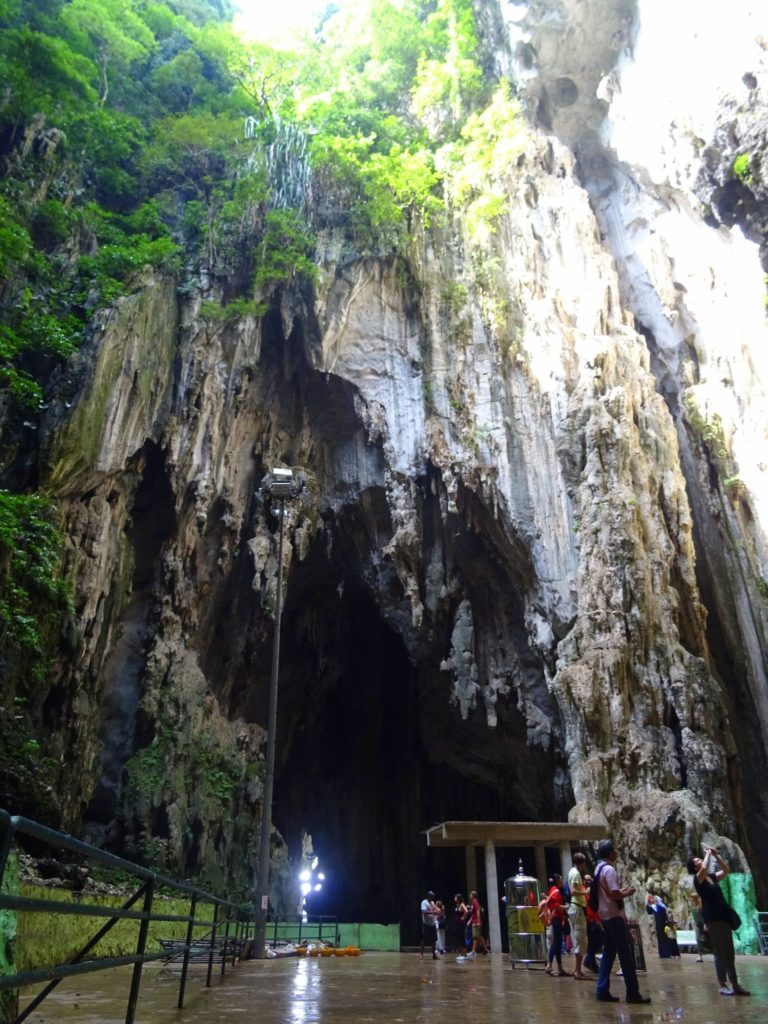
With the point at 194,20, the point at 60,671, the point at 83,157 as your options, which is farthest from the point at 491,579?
the point at 194,20

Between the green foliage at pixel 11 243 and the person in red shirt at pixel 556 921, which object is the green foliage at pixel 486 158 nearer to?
the green foliage at pixel 11 243

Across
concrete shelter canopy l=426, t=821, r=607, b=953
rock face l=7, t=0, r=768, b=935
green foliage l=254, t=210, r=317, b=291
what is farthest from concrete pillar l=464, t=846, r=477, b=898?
green foliage l=254, t=210, r=317, b=291

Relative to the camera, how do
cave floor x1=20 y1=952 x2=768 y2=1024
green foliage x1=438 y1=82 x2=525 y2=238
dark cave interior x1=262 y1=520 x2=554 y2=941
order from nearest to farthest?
cave floor x1=20 y1=952 x2=768 y2=1024 < green foliage x1=438 y1=82 x2=525 y2=238 < dark cave interior x1=262 y1=520 x2=554 y2=941

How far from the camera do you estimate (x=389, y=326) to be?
22516 millimetres

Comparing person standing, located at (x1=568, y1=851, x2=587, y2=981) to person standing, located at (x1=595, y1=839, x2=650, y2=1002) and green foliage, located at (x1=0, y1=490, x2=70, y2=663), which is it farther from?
green foliage, located at (x1=0, y1=490, x2=70, y2=663)

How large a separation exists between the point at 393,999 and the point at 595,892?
1698 mm

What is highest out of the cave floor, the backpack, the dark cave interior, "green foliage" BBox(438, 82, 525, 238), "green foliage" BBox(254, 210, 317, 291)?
"green foliage" BBox(438, 82, 525, 238)

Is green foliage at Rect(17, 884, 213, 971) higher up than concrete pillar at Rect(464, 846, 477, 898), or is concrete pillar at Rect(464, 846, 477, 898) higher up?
concrete pillar at Rect(464, 846, 477, 898)

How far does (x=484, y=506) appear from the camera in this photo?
66.8ft

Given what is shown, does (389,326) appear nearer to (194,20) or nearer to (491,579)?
(491,579)

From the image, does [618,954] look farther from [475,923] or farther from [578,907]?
[475,923]

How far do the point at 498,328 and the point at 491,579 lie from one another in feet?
24.5

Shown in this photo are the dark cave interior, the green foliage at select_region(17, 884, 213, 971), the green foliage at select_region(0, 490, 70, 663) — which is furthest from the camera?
the dark cave interior

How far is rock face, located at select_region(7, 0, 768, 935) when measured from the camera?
54.1 feet
